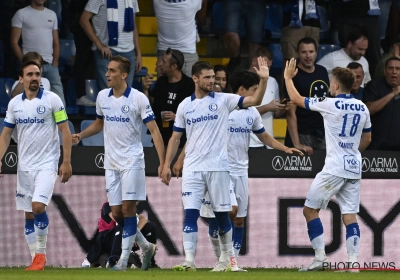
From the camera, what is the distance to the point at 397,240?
43.5 ft

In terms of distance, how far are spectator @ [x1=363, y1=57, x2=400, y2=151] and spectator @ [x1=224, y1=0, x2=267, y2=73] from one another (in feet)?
8.36

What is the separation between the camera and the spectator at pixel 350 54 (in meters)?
15.3

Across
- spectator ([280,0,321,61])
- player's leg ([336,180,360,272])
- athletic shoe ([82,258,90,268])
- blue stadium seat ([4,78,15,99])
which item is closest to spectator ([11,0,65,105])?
blue stadium seat ([4,78,15,99])

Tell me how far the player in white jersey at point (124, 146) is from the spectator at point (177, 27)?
3774 millimetres

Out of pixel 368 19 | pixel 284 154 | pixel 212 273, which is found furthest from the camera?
pixel 368 19

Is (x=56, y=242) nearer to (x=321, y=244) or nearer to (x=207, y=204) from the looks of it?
(x=207, y=204)

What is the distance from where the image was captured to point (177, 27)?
15.2 m

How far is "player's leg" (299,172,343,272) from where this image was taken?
11.4 m

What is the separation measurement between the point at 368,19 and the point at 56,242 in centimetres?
644

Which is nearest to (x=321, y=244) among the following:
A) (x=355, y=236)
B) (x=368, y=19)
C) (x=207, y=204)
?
(x=355, y=236)

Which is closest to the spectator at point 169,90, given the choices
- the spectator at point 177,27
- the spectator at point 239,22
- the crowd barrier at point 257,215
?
the crowd barrier at point 257,215

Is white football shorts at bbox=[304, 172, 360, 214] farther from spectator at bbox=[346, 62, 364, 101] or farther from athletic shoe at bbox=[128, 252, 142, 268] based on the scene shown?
spectator at bbox=[346, 62, 364, 101]

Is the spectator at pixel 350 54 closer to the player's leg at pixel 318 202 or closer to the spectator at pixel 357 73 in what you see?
the spectator at pixel 357 73

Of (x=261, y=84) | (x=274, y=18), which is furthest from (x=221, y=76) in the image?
(x=274, y=18)
